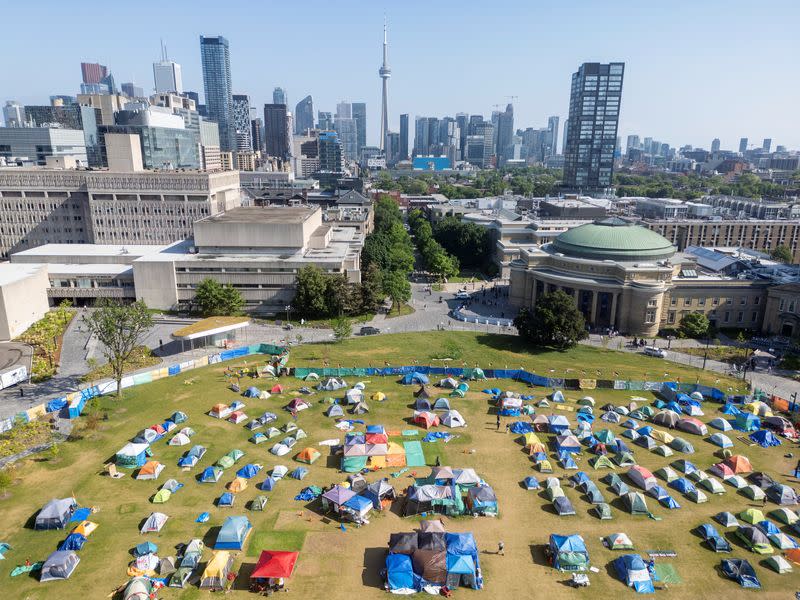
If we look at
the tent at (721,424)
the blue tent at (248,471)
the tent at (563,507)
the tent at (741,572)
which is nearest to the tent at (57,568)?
the blue tent at (248,471)

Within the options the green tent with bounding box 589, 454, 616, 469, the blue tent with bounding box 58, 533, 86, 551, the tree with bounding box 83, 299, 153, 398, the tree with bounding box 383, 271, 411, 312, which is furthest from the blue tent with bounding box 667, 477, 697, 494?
the tree with bounding box 383, 271, 411, 312

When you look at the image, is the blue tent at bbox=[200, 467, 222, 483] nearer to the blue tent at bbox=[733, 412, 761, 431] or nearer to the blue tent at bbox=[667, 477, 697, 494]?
the blue tent at bbox=[667, 477, 697, 494]

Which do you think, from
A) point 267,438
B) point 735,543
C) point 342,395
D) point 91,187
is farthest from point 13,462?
point 91,187

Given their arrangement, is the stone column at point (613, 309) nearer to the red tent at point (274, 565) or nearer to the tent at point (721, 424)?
the tent at point (721, 424)

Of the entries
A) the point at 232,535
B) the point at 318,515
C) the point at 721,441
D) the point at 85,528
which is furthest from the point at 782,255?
the point at 85,528

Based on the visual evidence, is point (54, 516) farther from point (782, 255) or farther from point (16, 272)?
point (782, 255)
